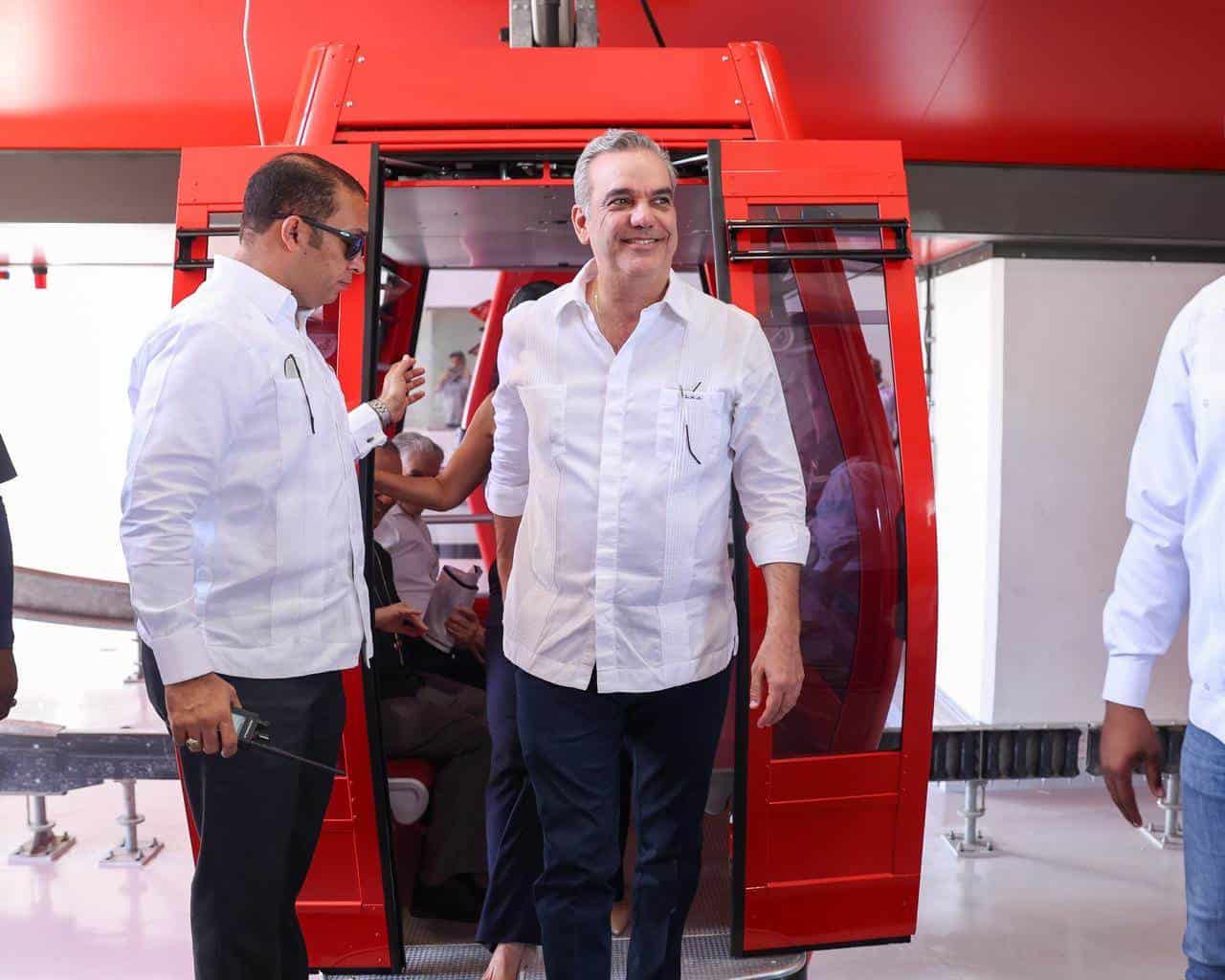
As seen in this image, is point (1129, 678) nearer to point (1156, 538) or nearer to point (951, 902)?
point (1156, 538)

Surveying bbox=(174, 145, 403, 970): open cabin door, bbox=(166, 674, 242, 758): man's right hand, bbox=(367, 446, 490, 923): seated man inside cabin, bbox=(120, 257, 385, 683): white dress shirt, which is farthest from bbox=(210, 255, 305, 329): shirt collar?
bbox=(367, 446, 490, 923): seated man inside cabin

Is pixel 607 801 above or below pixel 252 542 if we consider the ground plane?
below

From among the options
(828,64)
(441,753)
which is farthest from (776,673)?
(828,64)

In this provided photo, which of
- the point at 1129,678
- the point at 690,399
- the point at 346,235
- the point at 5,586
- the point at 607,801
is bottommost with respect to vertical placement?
the point at 607,801

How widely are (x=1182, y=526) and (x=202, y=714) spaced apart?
56.8 inches

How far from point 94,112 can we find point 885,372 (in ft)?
9.84

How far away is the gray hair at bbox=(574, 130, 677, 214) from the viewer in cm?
200

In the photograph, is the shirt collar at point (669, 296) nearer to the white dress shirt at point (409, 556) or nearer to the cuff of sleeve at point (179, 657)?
the cuff of sleeve at point (179, 657)

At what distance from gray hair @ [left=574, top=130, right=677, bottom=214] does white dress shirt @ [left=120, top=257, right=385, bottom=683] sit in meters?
0.54

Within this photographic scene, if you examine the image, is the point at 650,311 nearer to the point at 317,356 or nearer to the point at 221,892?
the point at 317,356

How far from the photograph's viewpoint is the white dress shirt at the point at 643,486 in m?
2.00

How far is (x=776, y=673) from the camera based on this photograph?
200cm

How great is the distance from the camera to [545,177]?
267cm

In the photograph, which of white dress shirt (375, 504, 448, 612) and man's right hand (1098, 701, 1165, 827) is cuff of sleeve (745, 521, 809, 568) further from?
white dress shirt (375, 504, 448, 612)
